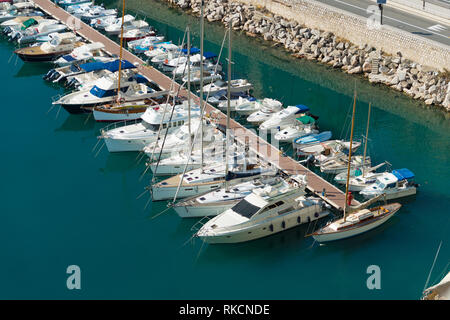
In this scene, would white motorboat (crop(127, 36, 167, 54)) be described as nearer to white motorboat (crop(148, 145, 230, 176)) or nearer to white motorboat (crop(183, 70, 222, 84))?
white motorboat (crop(183, 70, 222, 84))

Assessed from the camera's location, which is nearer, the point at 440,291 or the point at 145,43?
the point at 440,291

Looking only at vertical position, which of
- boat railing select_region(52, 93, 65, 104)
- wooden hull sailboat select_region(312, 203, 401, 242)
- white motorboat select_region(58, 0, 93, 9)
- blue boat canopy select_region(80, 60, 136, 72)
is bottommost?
wooden hull sailboat select_region(312, 203, 401, 242)

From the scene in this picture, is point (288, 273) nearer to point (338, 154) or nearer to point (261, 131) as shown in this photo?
point (338, 154)

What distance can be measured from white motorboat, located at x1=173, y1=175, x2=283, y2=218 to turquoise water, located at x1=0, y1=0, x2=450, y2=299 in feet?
3.15

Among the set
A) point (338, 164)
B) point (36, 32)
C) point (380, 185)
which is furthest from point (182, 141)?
point (36, 32)

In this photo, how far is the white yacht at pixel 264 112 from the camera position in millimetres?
60281

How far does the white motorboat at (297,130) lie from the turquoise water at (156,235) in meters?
2.48

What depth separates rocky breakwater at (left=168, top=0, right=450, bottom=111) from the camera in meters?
64.2

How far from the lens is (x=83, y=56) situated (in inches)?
2785

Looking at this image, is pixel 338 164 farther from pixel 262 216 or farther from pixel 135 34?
pixel 135 34

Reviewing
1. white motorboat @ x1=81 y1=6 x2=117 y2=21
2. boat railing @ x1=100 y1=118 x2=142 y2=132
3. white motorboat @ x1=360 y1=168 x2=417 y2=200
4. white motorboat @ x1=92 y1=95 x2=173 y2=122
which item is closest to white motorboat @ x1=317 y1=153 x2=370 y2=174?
white motorboat @ x1=360 y1=168 x2=417 y2=200

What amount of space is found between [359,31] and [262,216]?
3251 cm

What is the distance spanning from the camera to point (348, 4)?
76250mm

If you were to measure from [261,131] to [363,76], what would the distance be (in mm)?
15984
